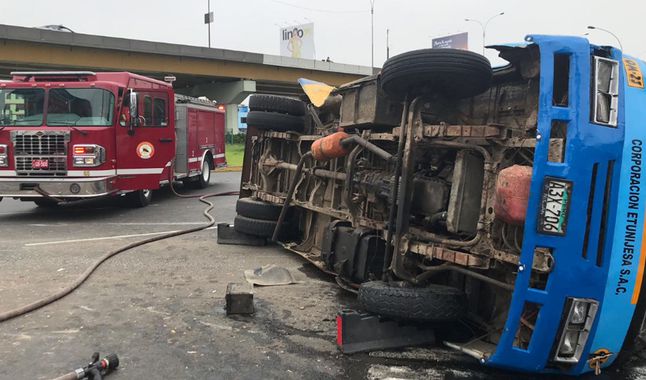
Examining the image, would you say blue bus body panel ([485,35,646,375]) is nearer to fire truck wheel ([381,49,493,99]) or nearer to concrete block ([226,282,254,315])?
fire truck wheel ([381,49,493,99])

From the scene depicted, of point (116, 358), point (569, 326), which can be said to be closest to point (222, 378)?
point (116, 358)

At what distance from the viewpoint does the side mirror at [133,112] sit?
368 inches

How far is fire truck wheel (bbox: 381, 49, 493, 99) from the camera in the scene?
3.47m

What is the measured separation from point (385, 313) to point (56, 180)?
7.27 meters

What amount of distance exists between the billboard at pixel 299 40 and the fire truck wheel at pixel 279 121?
227ft

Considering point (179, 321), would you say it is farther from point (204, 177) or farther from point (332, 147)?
point (204, 177)

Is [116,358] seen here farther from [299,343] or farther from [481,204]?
[481,204]

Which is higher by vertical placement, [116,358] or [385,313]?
[385,313]

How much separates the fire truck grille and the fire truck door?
894mm

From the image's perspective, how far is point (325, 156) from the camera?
4875 millimetres

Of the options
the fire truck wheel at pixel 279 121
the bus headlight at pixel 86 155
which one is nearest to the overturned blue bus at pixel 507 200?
the fire truck wheel at pixel 279 121

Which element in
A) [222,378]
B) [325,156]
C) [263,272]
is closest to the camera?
[222,378]

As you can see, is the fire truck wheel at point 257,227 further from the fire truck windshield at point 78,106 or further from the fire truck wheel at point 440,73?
the fire truck windshield at point 78,106

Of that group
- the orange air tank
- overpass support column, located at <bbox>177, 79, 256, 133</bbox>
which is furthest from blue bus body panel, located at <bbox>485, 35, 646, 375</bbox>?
overpass support column, located at <bbox>177, 79, 256, 133</bbox>
